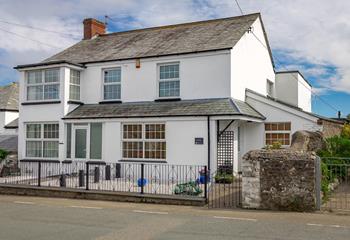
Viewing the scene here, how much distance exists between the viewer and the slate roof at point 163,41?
2005 cm

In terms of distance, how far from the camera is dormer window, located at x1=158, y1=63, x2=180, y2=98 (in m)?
19.9

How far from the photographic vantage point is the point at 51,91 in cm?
2161

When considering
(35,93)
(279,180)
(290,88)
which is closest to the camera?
(279,180)

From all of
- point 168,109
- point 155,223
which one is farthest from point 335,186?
point 155,223

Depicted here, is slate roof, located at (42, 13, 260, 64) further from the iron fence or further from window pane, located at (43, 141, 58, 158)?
the iron fence

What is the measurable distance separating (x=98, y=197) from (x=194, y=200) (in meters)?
3.65

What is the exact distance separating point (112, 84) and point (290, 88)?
1198 centimetres

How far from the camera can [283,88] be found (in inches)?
1062

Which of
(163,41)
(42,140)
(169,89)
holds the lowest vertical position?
(42,140)

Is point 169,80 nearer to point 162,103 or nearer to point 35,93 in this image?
point 162,103

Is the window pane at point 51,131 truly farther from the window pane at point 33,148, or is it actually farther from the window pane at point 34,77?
the window pane at point 34,77

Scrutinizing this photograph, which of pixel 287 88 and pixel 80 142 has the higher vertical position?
pixel 287 88

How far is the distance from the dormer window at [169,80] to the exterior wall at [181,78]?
0.82 feet

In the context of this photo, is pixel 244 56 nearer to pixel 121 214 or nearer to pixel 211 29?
pixel 211 29
